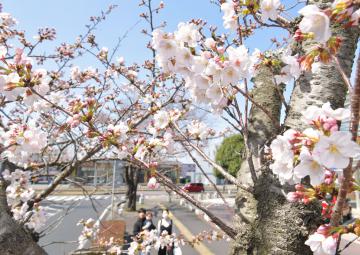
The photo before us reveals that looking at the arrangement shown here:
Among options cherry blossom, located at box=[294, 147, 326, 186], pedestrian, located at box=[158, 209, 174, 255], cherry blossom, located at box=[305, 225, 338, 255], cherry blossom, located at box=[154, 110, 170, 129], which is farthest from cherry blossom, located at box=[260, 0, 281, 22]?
pedestrian, located at box=[158, 209, 174, 255]

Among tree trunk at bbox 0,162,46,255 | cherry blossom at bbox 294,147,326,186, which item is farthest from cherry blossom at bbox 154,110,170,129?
cherry blossom at bbox 294,147,326,186

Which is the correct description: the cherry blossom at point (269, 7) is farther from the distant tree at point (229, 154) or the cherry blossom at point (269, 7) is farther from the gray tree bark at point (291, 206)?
the distant tree at point (229, 154)

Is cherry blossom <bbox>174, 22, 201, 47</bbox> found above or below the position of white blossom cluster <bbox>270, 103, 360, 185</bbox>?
above

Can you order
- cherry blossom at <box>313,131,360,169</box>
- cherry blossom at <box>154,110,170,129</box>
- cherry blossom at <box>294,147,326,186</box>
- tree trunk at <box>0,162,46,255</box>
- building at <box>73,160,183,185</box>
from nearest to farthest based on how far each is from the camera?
cherry blossom at <box>313,131,360,169</box>, cherry blossom at <box>294,147,326,186</box>, tree trunk at <box>0,162,46,255</box>, cherry blossom at <box>154,110,170,129</box>, building at <box>73,160,183,185</box>

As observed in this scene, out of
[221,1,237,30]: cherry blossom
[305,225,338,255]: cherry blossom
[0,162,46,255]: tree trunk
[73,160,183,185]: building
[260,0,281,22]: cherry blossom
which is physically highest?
[221,1,237,30]: cherry blossom

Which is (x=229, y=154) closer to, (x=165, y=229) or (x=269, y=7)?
(x=165, y=229)

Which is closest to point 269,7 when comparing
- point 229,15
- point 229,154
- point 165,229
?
point 229,15

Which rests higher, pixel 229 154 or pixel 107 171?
pixel 229 154

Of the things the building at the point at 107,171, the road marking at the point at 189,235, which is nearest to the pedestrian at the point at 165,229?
the road marking at the point at 189,235

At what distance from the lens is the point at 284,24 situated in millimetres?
1699

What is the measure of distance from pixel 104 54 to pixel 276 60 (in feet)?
11.0

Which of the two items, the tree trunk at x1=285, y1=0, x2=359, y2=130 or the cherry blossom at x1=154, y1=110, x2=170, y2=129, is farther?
the cherry blossom at x1=154, y1=110, x2=170, y2=129

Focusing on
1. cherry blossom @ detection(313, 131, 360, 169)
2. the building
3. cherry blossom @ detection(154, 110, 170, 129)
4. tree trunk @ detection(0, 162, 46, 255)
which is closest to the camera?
cherry blossom @ detection(313, 131, 360, 169)

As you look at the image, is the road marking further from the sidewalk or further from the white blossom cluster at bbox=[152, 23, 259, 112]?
the white blossom cluster at bbox=[152, 23, 259, 112]
